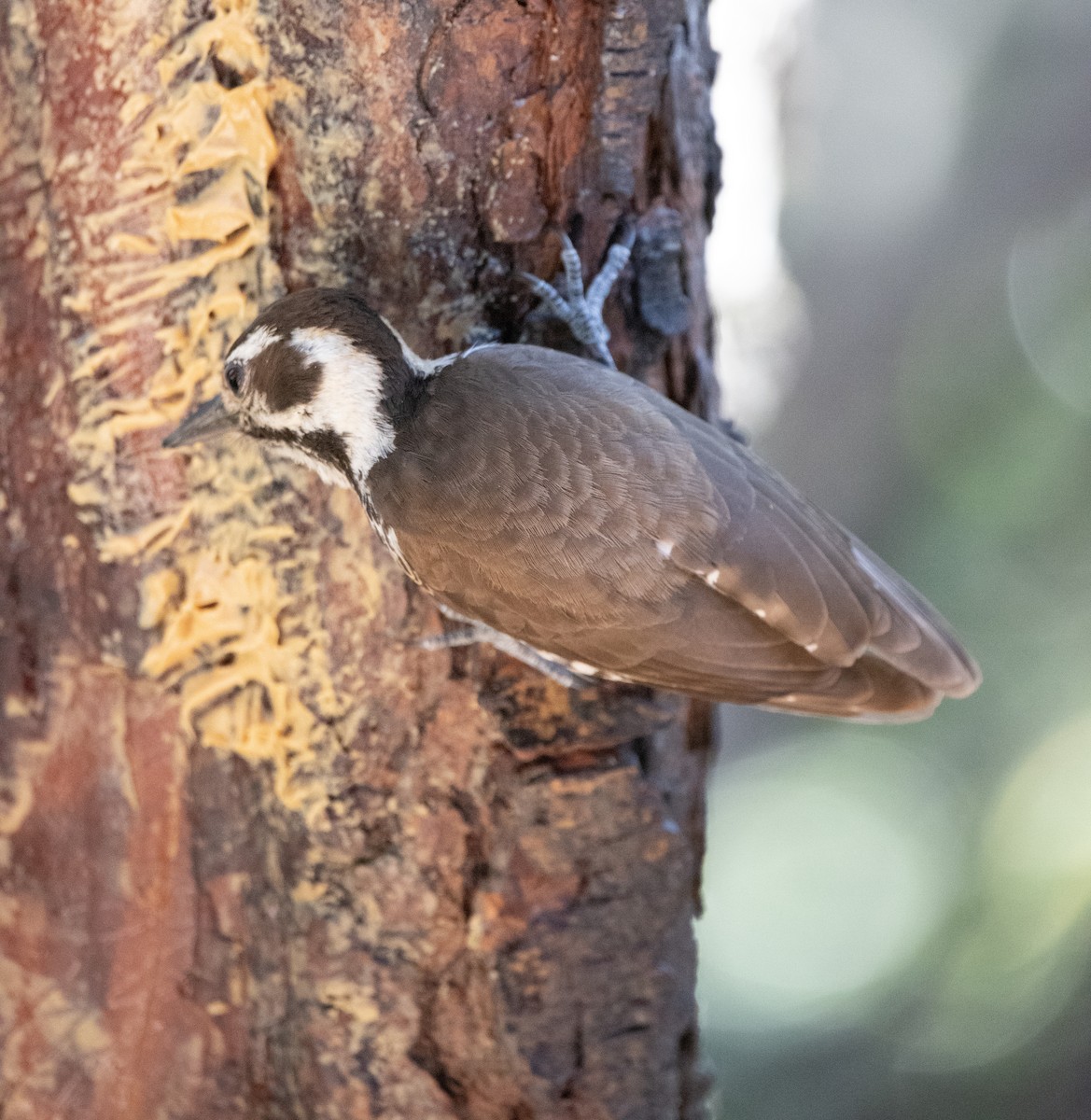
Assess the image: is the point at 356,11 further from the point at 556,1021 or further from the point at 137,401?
the point at 556,1021

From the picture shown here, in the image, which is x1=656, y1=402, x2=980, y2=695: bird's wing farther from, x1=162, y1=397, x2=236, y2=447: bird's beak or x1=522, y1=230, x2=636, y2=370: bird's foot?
x1=162, y1=397, x2=236, y2=447: bird's beak

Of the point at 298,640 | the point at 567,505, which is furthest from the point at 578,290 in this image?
the point at 298,640

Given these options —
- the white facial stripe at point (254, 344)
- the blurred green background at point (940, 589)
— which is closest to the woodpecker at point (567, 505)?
the white facial stripe at point (254, 344)

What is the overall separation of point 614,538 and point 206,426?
0.45 m

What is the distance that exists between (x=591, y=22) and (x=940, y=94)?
1234 millimetres

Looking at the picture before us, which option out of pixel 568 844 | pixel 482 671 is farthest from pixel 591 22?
pixel 568 844

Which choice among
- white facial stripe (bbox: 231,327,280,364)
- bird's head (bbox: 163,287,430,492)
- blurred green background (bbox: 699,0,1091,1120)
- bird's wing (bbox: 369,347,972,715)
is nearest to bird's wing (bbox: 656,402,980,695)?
bird's wing (bbox: 369,347,972,715)

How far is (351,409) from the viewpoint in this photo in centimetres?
124

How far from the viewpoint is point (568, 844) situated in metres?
1.25

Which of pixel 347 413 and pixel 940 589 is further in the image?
pixel 940 589

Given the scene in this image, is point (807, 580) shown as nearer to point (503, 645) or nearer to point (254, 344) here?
point (503, 645)

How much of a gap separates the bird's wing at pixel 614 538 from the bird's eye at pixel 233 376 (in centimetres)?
18

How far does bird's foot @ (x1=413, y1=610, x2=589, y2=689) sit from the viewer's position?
1.23 meters

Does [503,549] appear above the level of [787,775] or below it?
below
